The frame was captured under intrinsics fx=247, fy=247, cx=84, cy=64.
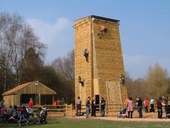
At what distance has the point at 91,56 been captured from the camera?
80.3 feet

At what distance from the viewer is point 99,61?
80.1 ft

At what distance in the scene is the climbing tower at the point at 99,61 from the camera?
2438 cm

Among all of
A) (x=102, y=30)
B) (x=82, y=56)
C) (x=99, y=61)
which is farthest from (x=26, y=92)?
(x=102, y=30)

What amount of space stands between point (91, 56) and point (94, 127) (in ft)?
44.7

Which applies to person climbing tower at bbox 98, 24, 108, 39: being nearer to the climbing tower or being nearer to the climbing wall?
the climbing tower

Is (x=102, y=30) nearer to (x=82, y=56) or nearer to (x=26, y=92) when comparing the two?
(x=82, y=56)

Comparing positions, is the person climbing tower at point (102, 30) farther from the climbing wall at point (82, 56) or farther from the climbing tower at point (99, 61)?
the climbing wall at point (82, 56)

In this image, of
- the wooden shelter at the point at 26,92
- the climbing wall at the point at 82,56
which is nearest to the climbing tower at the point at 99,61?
the climbing wall at the point at 82,56

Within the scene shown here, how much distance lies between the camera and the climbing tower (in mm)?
24375

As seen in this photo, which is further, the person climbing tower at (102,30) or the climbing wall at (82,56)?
the person climbing tower at (102,30)

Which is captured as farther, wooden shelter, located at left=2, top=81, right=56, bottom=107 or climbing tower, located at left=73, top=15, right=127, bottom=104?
wooden shelter, located at left=2, top=81, right=56, bottom=107

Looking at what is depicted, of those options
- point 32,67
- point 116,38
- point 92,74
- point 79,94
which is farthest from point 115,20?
point 32,67

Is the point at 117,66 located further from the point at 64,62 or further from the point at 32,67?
the point at 64,62

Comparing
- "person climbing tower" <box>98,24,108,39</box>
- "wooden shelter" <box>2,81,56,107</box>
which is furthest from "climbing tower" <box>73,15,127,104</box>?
"wooden shelter" <box>2,81,56,107</box>
